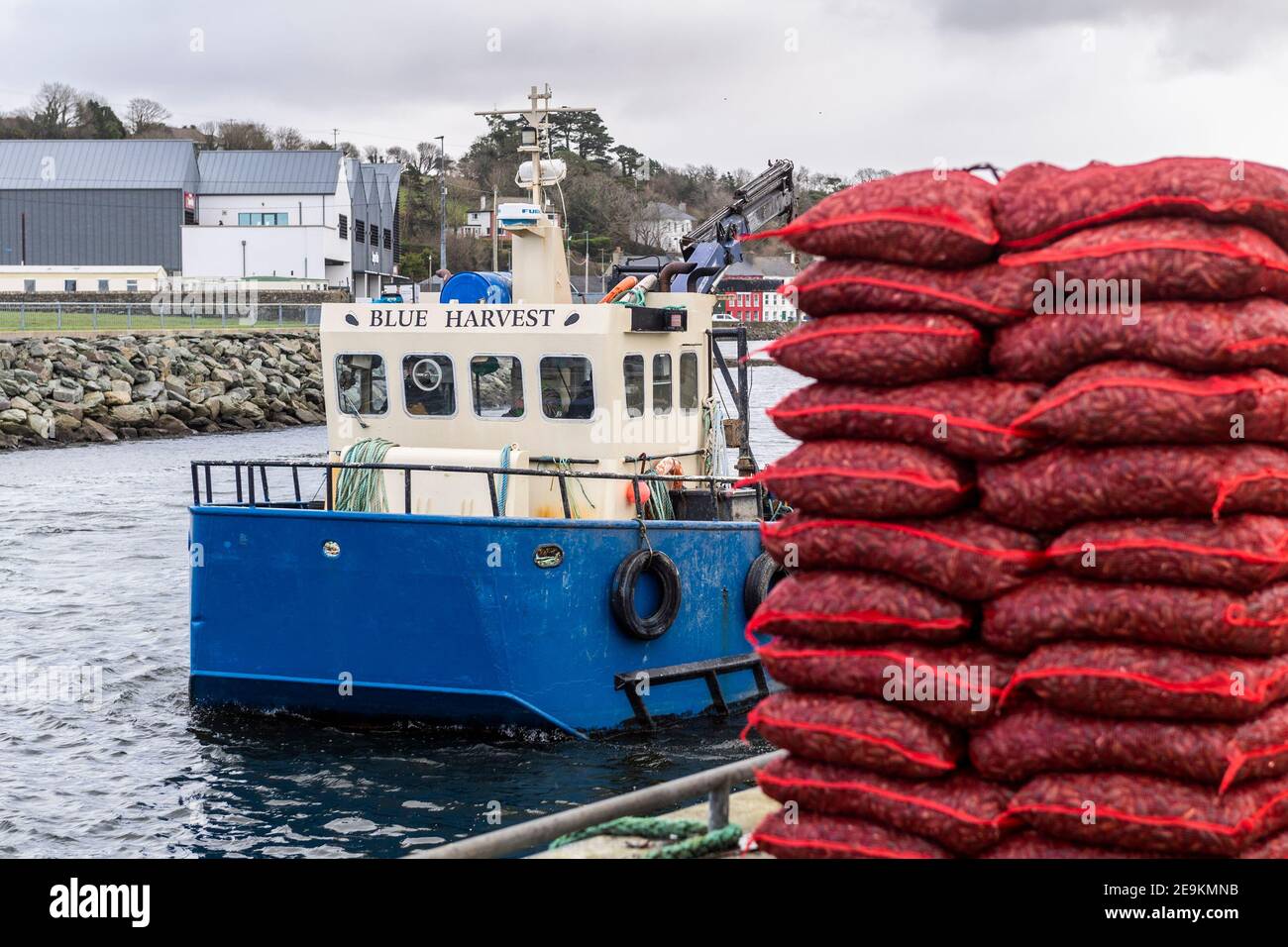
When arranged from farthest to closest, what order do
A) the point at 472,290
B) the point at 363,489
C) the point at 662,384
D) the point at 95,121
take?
1. the point at 95,121
2. the point at 662,384
3. the point at 472,290
4. the point at 363,489

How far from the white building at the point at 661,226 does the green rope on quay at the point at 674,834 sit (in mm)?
29164

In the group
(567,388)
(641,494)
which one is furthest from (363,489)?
(641,494)

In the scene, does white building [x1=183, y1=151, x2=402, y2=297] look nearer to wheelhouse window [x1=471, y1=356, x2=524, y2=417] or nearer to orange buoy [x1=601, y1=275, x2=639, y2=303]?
orange buoy [x1=601, y1=275, x2=639, y2=303]

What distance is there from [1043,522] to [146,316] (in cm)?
5831

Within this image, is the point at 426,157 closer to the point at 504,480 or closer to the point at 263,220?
the point at 263,220

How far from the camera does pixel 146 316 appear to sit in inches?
2324

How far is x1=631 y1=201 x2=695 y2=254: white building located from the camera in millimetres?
52312

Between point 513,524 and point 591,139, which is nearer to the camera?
point 513,524

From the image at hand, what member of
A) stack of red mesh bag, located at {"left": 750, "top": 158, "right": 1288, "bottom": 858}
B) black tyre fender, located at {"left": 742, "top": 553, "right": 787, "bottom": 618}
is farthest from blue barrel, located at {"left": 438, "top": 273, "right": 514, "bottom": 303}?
stack of red mesh bag, located at {"left": 750, "top": 158, "right": 1288, "bottom": 858}

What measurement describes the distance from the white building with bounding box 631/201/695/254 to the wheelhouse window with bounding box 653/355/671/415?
2065 cm

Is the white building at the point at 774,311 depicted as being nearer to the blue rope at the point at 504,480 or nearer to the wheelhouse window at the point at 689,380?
the wheelhouse window at the point at 689,380

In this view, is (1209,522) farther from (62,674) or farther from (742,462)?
(62,674)

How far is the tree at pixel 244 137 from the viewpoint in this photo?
4390 inches
